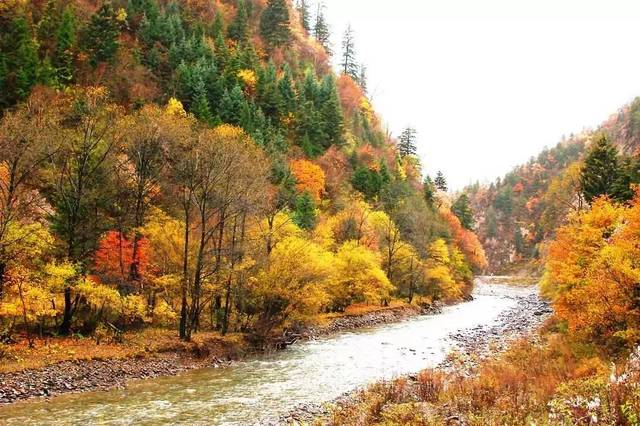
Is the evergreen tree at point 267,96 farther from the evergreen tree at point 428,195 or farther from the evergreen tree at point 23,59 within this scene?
the evergreen tree at point 428,195

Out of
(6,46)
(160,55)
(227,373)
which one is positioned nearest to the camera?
(227,373)

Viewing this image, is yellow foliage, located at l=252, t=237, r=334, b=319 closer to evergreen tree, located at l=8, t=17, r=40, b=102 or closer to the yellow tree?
the yellow tree

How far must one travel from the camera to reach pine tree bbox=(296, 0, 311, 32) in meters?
130

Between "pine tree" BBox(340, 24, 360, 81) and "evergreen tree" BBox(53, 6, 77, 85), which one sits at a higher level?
"pine tree" BBox(340, 24, 360, 81)

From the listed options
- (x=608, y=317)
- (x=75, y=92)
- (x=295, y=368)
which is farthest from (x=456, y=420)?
(x=75, y=92)

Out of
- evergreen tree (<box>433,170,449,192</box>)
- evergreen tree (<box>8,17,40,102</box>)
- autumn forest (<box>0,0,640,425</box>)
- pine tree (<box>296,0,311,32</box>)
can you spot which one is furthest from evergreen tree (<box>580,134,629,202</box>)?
pine tree (<box>296,0,311,32</box>)

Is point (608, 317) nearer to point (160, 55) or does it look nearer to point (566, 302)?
point (566, 302)

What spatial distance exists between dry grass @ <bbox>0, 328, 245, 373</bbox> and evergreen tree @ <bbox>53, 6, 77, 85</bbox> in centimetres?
4419

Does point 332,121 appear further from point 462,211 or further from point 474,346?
point 474,346

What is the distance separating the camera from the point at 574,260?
3228cm

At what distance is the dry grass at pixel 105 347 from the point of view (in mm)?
24844

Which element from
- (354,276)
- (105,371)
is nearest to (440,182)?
(354,276)

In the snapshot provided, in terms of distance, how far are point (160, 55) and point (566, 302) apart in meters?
69.4

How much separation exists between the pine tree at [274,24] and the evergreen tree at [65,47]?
1766 inches
